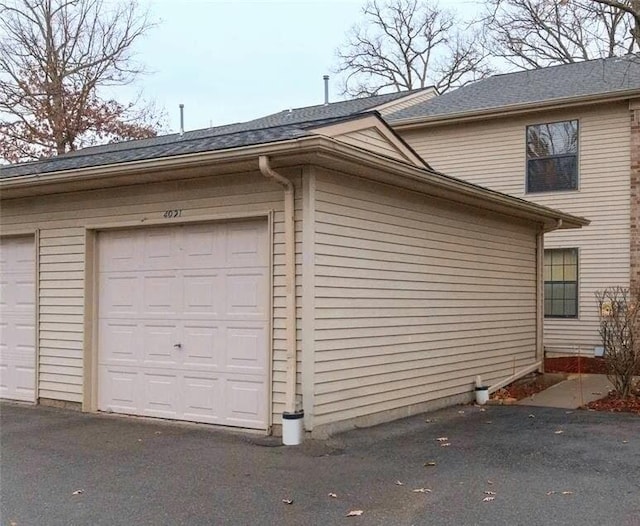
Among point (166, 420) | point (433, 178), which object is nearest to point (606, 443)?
point (433, 178)

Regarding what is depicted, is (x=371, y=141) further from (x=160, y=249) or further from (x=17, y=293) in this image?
(x=17, y=293)

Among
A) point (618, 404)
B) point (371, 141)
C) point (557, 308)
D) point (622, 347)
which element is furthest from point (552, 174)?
point (371, 141)

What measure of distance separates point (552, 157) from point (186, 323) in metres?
9.59

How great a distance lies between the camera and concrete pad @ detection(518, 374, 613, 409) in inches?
386

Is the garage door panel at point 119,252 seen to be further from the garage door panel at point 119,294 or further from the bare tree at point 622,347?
the bare tree at point 622,347

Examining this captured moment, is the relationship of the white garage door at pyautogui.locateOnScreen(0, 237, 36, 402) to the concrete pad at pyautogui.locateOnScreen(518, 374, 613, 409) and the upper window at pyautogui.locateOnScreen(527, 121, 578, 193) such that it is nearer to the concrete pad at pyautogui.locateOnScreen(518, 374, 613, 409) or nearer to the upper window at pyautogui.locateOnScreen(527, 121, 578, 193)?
the concrete pad at pyautogui.locateOnScreen(518, 374, 613, 409)

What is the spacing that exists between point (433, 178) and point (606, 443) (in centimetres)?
336

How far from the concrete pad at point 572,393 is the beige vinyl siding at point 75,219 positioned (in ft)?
17.1

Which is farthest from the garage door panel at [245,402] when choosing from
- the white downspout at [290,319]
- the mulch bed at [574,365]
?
the mulch bed at [574,365]

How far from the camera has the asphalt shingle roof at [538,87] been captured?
1425 centimetres

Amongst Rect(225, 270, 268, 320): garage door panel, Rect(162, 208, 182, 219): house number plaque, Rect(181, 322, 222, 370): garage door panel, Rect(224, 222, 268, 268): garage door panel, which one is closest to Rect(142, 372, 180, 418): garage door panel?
Rect(181, 322, 222, 370): garage door panel

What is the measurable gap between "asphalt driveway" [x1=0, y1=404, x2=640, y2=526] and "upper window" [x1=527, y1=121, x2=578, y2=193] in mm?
7452

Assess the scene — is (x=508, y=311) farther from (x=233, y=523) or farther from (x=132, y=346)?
(x=233, y=523)

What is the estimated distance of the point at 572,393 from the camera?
1066cm
